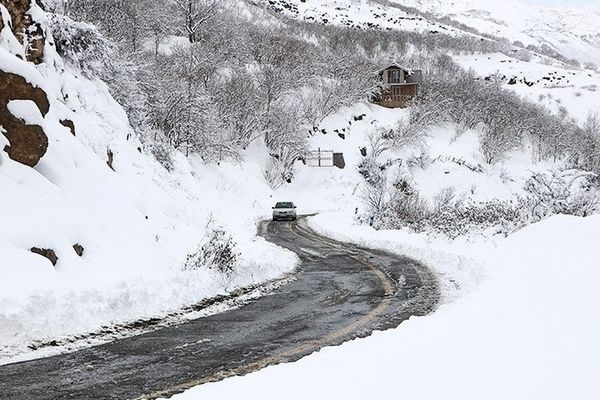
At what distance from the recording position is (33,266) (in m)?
9.01

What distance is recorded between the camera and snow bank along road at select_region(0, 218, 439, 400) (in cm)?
566

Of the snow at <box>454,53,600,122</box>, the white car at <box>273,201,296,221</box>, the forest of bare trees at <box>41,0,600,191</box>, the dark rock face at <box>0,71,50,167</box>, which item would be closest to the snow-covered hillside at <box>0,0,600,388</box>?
the dark rock face at <box>0,71,50,167</box>

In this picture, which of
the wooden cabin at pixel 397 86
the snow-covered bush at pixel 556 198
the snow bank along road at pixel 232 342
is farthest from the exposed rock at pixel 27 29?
the wooden cabin at pixel 397 86

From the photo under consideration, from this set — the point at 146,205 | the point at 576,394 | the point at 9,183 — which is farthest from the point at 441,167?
the point at 576,394

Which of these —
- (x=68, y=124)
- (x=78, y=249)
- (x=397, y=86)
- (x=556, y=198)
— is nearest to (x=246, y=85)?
(x=397, y=86)

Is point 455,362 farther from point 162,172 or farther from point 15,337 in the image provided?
point 162,172

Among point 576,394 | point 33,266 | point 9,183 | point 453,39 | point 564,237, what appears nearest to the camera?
point 576,394

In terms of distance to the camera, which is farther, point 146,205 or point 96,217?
point 146,205

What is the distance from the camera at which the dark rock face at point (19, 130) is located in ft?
36.9

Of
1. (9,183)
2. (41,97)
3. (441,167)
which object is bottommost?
(441,167)

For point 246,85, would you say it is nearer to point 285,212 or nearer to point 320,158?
point 320,158

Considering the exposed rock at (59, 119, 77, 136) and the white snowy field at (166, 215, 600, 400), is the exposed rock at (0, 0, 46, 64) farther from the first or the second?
the white snowy field at (166, 215, 600, 400)

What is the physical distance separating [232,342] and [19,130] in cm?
702

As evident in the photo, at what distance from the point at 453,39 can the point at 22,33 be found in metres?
136
